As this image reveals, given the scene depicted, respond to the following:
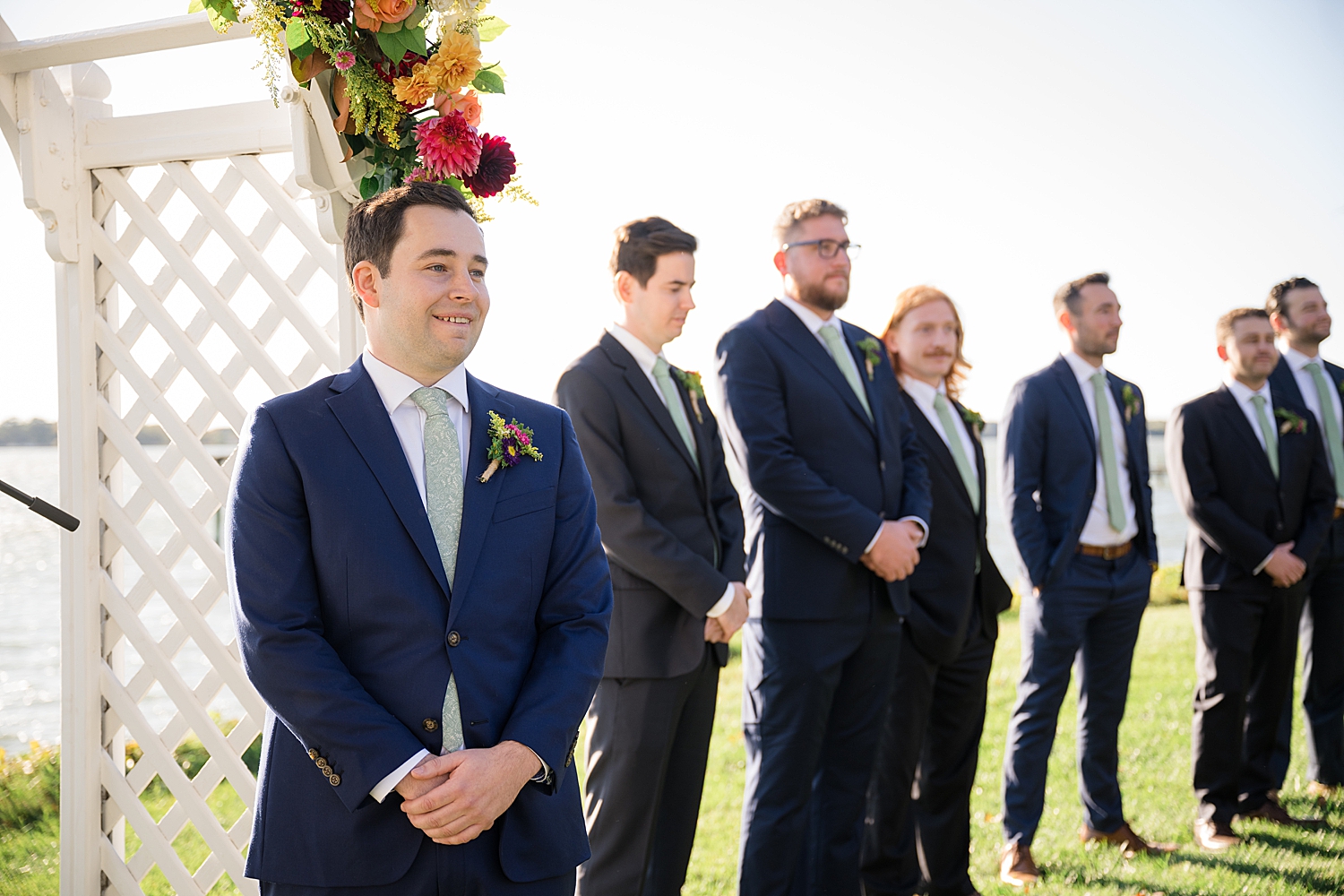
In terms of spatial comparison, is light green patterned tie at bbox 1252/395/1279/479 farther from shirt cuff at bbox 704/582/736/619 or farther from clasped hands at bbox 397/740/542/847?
clasped hands at bbox 397/740/542/847

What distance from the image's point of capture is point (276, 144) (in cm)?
294

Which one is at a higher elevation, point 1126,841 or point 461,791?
point 461,791

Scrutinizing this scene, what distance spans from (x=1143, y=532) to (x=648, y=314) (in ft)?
8.84

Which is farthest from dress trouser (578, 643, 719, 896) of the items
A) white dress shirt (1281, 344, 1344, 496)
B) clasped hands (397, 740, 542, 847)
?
white dress shirt (1281, 344, 1344, 496)

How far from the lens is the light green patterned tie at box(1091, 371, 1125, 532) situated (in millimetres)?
4699

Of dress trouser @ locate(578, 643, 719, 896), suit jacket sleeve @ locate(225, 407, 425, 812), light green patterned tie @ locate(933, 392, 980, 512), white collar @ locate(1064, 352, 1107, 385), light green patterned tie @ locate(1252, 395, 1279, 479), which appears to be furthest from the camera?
light green patterned tie @ locate(1252, 395, 1279, 479)

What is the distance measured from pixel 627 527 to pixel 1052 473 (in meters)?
2.36

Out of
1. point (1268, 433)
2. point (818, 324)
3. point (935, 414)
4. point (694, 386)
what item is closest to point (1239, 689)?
point (1268, 433)

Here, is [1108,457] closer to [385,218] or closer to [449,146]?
[449,146]

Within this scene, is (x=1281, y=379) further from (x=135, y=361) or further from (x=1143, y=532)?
(x=135, y=361)

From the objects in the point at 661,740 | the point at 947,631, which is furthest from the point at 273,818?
the point at 947,631

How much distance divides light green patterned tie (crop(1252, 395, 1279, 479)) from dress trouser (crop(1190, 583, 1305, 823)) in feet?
2.10

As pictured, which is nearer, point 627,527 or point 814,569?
point 627,527

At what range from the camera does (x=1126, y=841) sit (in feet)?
15.5
